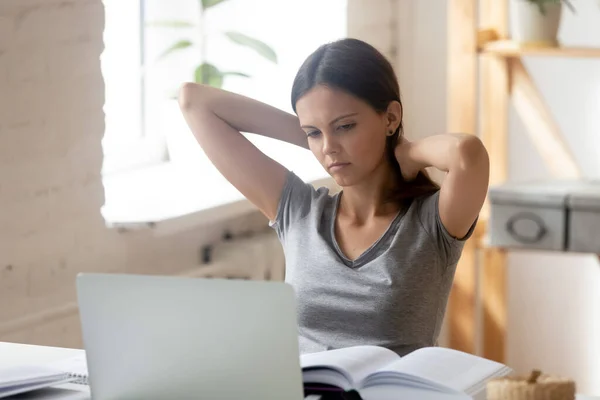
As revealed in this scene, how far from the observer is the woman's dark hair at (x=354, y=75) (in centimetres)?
175

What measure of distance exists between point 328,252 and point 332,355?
1.36 ft

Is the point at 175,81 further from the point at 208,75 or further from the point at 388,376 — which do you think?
the point at 388,376

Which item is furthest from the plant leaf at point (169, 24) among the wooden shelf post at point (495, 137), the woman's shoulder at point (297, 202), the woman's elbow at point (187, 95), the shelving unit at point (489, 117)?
the woman's shoulder at point (297, 202)

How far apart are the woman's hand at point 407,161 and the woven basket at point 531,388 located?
67 cm

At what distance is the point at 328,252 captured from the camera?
→ 1806mm

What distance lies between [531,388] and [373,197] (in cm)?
70

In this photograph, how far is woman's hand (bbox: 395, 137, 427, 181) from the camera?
5.98 feet

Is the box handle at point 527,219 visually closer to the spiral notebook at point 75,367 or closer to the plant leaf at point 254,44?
the plant leaf at point 254,44

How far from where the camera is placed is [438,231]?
177 cm

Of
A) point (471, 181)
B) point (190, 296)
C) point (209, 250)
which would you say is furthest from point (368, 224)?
point (209, 250)

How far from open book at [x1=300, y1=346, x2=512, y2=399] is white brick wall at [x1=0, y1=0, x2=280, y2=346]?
3.12ft

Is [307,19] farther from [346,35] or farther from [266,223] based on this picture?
[266,223]

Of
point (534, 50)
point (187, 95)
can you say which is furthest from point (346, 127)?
point (534, 50)

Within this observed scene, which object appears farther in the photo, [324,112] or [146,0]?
[146,0]
